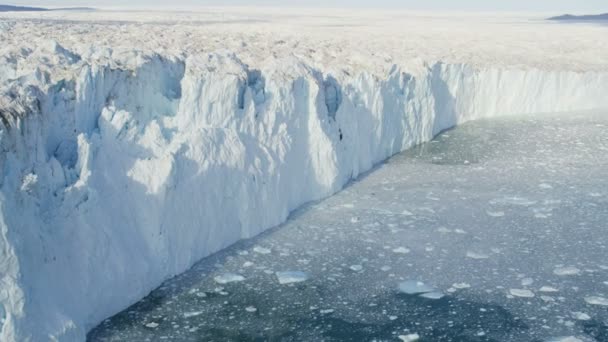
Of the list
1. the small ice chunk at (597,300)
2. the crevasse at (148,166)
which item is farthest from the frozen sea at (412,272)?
the crevasse at (148,166)

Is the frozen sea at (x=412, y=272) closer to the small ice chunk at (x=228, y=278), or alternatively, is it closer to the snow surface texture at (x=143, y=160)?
the small ice chunk at (x=228, y=278)

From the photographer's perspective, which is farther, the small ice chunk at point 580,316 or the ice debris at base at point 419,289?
the ice debris at base at point 419,289

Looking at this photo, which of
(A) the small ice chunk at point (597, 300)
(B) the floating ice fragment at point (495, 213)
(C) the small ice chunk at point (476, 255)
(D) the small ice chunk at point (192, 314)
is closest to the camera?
(D) the small ice chunk at point (192, 314)

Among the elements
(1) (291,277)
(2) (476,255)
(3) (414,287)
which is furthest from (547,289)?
(1) (291,277)

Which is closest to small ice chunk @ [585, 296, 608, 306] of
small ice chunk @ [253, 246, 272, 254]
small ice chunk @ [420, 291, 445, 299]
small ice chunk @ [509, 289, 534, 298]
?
small ice chunk @ [509, 289, 534, 298]

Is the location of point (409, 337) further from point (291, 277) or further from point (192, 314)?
point (192, 314)

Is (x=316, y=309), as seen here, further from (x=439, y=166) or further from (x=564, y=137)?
(x=564, y=137)
